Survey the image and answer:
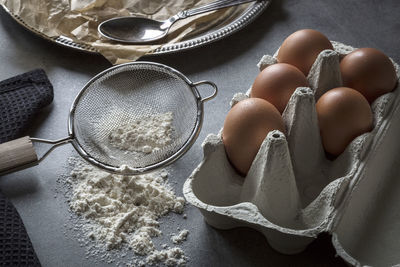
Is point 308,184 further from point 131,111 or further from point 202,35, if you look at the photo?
point 202,35

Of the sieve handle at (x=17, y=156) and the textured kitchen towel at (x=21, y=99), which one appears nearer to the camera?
the sieve handle at (x=17, y=156)

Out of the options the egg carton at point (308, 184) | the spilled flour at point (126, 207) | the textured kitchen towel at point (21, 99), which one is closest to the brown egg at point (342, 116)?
the egg carton at point (308, 184)

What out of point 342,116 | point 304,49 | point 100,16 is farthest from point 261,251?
point 100,16

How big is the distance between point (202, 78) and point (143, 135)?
217 millimetres

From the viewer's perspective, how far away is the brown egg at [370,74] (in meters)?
0.84

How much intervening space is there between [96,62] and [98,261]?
18.5 inches

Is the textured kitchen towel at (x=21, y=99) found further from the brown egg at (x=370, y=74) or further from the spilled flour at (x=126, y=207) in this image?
the brown egg at (x=370, y=74)

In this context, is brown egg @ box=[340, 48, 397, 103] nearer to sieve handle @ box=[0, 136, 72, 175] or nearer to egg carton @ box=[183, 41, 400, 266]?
egg carton @ box=[183, 41, 400, 266]

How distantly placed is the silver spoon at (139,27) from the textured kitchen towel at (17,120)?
0.56ft

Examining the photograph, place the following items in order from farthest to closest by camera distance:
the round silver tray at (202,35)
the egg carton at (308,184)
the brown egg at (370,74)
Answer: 1. the round silver tray at (202,35)
2. the brown egg at (370,74)
3. the egg carton at (308,184)

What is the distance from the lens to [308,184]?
799 millimetres

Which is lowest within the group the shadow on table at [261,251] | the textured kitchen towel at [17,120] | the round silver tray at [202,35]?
the shadow on table at [261,251]

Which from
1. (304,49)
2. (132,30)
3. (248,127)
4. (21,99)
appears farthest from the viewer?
(132,30)

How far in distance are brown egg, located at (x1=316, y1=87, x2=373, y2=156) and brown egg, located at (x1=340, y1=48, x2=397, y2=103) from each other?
A: 0.17 feet
